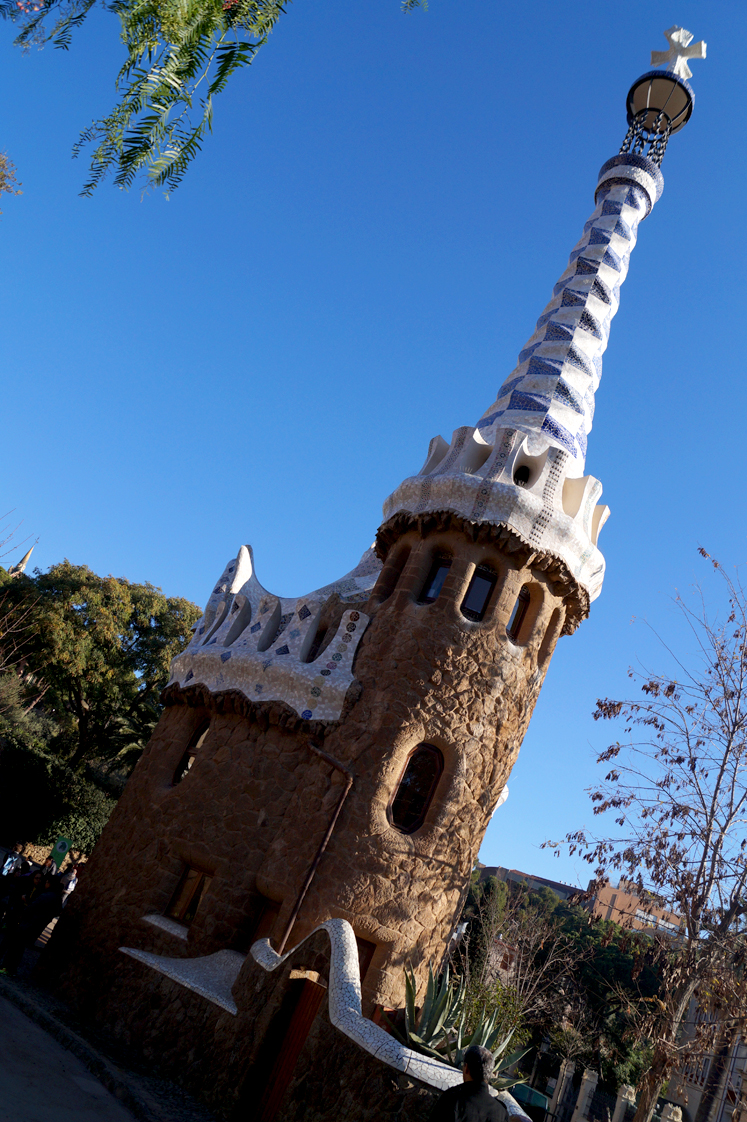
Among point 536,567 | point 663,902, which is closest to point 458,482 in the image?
point 536,567

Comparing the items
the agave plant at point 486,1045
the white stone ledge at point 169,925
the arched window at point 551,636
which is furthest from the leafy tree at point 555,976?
the agave plant at point 486,1045

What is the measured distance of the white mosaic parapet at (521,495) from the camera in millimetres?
9008

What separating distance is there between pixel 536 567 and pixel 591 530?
48.0 inches

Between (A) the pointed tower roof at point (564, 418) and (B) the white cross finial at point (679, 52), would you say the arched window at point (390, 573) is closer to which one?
(A) the pointed tower roof at point (564, 418)

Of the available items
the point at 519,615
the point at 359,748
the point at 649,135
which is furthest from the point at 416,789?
the point at 649,135

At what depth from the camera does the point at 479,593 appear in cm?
909

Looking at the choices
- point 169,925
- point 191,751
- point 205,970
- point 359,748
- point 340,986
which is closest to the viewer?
point 340,986

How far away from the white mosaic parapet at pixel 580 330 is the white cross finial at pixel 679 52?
276cm

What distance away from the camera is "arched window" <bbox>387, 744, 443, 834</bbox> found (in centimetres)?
809

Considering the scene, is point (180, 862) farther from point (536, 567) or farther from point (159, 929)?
point (536, 567)

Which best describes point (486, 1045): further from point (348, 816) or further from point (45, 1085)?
point (45, 1085)

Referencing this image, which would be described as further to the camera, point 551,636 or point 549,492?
point 551,636

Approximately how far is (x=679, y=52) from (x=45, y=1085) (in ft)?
59.0

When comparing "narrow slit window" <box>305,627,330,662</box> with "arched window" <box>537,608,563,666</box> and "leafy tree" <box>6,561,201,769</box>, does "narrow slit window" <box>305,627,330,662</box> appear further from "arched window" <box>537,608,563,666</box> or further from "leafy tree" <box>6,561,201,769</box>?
"leafy tree" <box>6,561,201,769</box>
